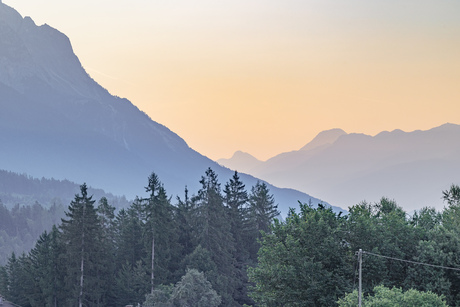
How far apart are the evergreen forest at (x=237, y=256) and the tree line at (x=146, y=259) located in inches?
6.8

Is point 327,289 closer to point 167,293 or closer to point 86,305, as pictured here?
point 167,293

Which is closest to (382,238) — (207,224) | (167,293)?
(167,293)

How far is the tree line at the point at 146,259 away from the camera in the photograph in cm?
7975

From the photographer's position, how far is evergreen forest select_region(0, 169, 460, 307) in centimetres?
5022

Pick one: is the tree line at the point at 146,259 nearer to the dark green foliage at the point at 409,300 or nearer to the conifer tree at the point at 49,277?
the conifer tree at the point at 49,277

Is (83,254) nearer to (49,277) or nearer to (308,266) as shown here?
(49,277)

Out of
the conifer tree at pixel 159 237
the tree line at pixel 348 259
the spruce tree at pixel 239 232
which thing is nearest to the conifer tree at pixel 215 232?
the spruce tree at pixel 239 232

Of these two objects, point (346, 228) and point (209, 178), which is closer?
point (346, 228)

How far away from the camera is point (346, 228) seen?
53.6 meters

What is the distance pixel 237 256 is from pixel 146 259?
58.1ft

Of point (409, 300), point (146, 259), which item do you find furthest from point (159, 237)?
point (409, 300)

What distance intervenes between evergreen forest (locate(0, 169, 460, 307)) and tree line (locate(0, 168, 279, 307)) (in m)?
0.17

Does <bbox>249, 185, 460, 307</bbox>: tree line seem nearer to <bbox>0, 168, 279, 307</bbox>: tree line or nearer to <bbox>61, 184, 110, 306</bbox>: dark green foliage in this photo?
<bbox>0, 168, 279, 307</bbox>: tree line

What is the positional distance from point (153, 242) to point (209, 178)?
49.0 ft
